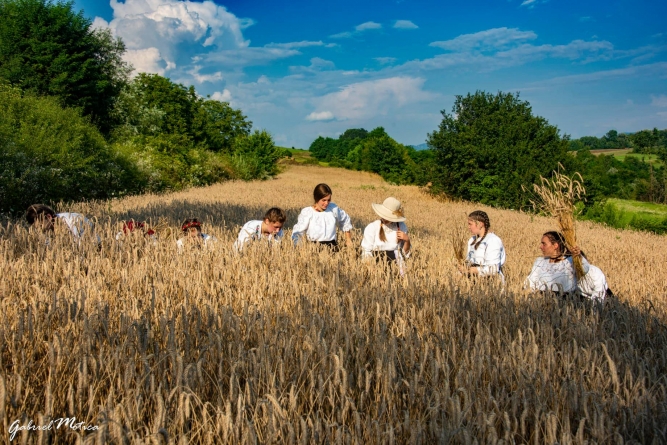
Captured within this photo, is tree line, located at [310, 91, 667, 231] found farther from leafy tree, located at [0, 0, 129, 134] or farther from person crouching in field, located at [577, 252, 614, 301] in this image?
leafy tree, located at [0, 0, 129, 134]

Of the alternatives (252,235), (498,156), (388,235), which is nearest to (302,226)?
(252,235)

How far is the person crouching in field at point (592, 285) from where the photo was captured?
16.5 ft

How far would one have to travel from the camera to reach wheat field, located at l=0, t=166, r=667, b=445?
6.86 ft

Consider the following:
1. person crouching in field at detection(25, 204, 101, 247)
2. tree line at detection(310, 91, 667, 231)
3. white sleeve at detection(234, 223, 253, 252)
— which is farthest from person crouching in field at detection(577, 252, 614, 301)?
tree line at detection(310, 91, 667, 231)

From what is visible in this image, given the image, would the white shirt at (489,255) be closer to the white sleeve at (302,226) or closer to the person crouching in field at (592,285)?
the person crouching in field at (592,285)

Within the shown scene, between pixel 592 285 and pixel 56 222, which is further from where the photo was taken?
pixel 56 222

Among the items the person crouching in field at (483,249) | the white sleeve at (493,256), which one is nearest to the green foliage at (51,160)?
the person crouching in field at (483,249)

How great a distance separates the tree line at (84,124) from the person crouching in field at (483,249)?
36.7 ft

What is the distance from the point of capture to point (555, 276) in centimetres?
523

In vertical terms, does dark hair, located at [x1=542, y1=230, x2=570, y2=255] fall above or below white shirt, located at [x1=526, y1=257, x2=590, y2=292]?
above

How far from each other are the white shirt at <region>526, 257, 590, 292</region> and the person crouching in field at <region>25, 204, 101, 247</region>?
17.5ft

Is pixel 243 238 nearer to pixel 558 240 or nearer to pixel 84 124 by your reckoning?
pixel 558 240

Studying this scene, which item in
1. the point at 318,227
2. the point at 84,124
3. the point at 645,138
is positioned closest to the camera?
the point at 318,227

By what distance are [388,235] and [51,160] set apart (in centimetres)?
1390
